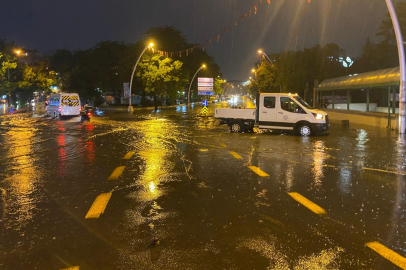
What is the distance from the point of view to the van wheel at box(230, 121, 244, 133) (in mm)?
20562

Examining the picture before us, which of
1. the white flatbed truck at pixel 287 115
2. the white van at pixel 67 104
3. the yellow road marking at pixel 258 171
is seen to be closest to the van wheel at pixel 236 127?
the white flatbed truck at pixel 287 115

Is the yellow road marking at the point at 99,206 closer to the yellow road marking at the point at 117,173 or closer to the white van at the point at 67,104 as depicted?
the yellow road marking at the point at 117,173

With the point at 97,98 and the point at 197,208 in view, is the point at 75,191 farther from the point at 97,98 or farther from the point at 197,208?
the point at 97,98

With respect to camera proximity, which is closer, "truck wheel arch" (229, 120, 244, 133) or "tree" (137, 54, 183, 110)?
"truck wheel arch" (229, 120, 244, 133)

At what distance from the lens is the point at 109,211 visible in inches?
259

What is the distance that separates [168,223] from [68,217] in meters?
1.65

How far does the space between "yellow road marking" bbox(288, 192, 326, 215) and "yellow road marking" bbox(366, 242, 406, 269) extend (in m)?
1.42

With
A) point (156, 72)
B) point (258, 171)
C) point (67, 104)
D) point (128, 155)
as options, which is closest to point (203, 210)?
point (258, 171)

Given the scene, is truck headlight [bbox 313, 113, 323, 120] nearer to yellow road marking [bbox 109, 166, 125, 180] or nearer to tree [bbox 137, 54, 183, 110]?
yellow road marking [bbox 109, 166, 125, 180]

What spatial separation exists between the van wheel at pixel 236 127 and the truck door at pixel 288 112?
2174mm

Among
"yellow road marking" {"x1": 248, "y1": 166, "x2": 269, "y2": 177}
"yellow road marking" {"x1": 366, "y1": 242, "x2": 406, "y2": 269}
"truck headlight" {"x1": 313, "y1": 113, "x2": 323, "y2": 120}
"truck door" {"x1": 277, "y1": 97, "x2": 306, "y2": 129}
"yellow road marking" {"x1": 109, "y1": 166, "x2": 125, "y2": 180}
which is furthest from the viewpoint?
"truck door" {"x1": 277, "y1": 97, "x2": 306, "y2": 129}

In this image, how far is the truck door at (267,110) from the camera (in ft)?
63.5

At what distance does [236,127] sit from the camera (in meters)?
20.7

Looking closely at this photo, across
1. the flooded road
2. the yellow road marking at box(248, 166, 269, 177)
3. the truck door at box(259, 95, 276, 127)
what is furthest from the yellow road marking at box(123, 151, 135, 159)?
the truck door at box(259, 95, 276, 127)
